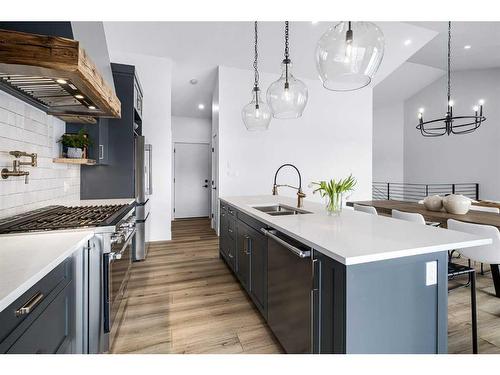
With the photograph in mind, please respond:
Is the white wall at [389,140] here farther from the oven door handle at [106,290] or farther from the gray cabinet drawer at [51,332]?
the gray cabinet drawer at [51,332]

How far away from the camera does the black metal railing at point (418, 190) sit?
7.01 metres

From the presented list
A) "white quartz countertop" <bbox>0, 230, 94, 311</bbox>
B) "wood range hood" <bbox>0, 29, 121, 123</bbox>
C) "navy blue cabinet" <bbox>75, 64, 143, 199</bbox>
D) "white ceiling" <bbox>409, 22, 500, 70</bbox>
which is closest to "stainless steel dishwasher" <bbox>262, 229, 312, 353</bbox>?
"white quartz countertop" <bbox>0, 230, 94, 311</bbox>

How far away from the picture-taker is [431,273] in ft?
4.15

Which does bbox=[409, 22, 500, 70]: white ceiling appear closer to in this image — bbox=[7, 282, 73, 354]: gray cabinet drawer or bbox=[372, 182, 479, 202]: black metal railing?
bbox=[372, 182, 479, 202]: black metal railing

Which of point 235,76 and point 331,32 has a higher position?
point 235,76

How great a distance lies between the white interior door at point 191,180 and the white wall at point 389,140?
6.17 meters

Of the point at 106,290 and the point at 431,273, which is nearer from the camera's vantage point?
the point at 431,273

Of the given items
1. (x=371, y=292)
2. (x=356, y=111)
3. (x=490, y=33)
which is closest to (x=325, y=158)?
(x=356, y=111)

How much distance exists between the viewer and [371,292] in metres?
1.15

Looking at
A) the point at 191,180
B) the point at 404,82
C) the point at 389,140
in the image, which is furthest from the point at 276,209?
the point at 389,140

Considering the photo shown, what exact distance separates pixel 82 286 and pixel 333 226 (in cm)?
156

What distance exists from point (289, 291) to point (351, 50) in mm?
1465

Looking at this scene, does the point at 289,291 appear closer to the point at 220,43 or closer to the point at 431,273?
the point at 431,273
